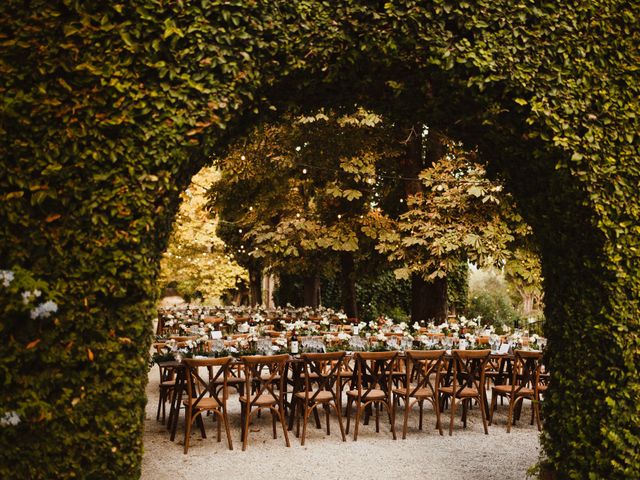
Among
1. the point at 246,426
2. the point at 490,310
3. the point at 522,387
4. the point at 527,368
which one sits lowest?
the point at 246,426

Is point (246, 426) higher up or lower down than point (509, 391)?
lower down

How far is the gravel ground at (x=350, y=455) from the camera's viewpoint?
5.83m

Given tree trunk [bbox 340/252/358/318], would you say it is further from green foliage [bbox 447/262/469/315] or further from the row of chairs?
the row of chairs

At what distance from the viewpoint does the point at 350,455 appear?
648 cm

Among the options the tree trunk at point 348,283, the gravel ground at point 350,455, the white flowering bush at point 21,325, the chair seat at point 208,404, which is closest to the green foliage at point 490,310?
the tree trunk at point 348,283

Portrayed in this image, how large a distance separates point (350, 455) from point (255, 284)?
17.8 m

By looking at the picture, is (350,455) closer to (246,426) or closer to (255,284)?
(246,426)

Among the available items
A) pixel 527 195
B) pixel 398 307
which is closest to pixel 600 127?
pixel 527 195

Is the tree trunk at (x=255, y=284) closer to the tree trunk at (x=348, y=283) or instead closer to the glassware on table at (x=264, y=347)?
the tree trunk at (x=348, y=283)

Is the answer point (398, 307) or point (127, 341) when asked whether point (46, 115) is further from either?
point (398, 307)

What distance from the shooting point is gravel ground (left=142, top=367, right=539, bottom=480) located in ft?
19.1

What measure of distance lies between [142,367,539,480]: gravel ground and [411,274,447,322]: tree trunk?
171 inches

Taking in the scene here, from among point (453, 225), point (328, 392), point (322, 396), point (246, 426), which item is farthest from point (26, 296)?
point (453, 225)

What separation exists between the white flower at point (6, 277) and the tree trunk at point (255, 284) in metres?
18.7
